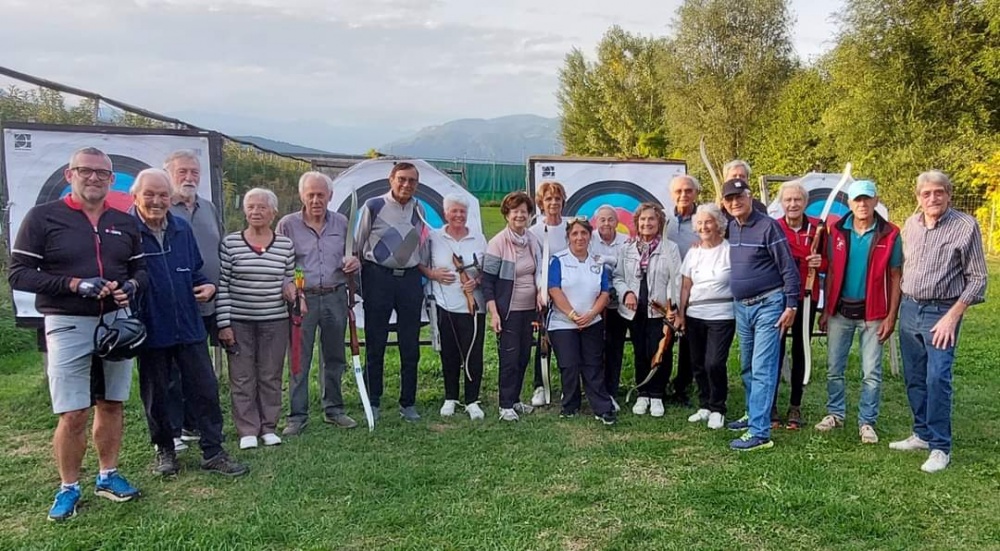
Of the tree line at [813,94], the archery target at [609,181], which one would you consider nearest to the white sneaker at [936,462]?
the archery target at [609,181]

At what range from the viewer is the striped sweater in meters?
4.24

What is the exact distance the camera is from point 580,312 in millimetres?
4887

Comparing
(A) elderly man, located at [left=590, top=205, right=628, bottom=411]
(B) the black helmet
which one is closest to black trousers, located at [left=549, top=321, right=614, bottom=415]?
(A) elderly man, located at [left=590, top=205, right=628, bottom=411]

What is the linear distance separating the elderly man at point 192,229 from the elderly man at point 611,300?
2.51 m

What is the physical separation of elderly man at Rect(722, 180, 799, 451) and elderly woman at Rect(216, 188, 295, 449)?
Result: 110 inches

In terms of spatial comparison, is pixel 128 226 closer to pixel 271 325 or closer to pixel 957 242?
pixel 271 325

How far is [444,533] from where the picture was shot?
127 inches

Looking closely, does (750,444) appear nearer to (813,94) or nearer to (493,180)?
(813,94)

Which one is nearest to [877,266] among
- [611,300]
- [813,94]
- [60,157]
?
[611,300]

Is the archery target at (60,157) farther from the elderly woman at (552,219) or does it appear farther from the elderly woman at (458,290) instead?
the elderly woman at (552,219)

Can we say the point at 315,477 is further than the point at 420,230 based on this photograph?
No

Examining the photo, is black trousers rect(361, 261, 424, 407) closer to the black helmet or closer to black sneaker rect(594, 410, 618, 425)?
black sneaker rect(594, 410, 618, 425)

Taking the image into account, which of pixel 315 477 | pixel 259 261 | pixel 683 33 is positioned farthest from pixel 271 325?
pixel 683 33

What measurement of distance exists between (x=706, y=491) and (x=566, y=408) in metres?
1.52
